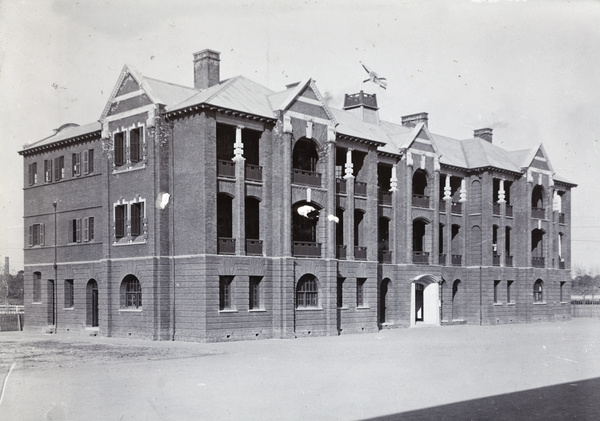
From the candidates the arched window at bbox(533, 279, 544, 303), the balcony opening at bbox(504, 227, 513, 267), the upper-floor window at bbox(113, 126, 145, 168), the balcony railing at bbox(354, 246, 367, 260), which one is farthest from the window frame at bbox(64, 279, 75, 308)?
the arched window at bbox(533, 279, 544, 303)

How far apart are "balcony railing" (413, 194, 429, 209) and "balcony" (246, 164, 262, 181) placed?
606 inches

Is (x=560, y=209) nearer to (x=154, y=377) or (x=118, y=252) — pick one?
(x=118, y=252)

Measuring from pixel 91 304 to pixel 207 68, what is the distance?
14644 millimetres

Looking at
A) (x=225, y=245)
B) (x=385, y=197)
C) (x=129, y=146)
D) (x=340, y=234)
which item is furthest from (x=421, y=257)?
(x=129, y=146)

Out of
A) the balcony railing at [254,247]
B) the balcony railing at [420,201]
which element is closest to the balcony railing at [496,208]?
the balcony railing at [420,201]

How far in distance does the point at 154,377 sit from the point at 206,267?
14378 millimetres

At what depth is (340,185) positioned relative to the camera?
40094mm

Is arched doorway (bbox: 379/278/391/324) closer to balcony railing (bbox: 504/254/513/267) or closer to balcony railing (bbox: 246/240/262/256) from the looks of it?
balcony railing (bbox: 504/254/513/267)

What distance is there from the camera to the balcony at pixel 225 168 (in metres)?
34.0

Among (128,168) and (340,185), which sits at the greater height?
(128,168)

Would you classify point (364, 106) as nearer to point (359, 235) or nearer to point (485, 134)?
point (359, 235)

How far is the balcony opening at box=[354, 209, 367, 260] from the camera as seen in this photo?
41.2 meters

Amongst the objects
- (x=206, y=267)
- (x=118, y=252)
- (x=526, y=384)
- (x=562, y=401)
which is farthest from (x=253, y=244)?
(x=562, y=401)

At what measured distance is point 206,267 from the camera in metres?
32.7
